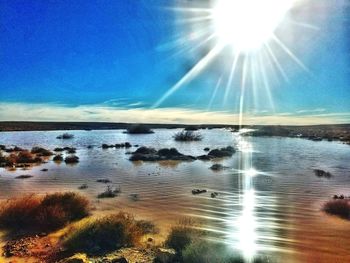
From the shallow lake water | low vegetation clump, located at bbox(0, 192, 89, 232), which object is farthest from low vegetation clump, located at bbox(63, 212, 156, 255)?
the shallow lake water

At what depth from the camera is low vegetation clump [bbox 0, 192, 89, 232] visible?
1014cm

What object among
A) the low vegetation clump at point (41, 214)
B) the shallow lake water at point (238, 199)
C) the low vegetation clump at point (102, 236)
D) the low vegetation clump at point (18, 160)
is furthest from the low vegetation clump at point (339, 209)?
the low vegetation clump at point (18, 160)

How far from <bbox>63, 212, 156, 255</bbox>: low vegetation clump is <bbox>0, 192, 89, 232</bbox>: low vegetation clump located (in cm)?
172

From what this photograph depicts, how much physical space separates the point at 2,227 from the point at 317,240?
8.39 m

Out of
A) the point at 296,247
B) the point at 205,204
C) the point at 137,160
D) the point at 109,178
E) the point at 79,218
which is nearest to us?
the point at 296,247

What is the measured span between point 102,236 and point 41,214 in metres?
2.78

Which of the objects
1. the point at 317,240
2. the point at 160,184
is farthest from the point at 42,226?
the point at 160,184

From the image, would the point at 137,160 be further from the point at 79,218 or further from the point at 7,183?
the point at 79,218

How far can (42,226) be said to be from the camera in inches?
397

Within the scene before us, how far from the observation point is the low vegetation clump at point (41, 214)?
10141 millimetres

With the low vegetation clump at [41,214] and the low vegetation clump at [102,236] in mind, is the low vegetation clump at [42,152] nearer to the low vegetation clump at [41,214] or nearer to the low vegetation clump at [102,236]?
the low vegetation clump at [41,214]

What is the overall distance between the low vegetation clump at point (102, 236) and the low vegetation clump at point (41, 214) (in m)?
1.72

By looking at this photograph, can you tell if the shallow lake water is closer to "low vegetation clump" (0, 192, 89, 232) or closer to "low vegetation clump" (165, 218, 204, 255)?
"low vegetation clump" (165, 218, 204, 255)

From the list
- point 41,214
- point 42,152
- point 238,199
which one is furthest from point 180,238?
point 42,152
